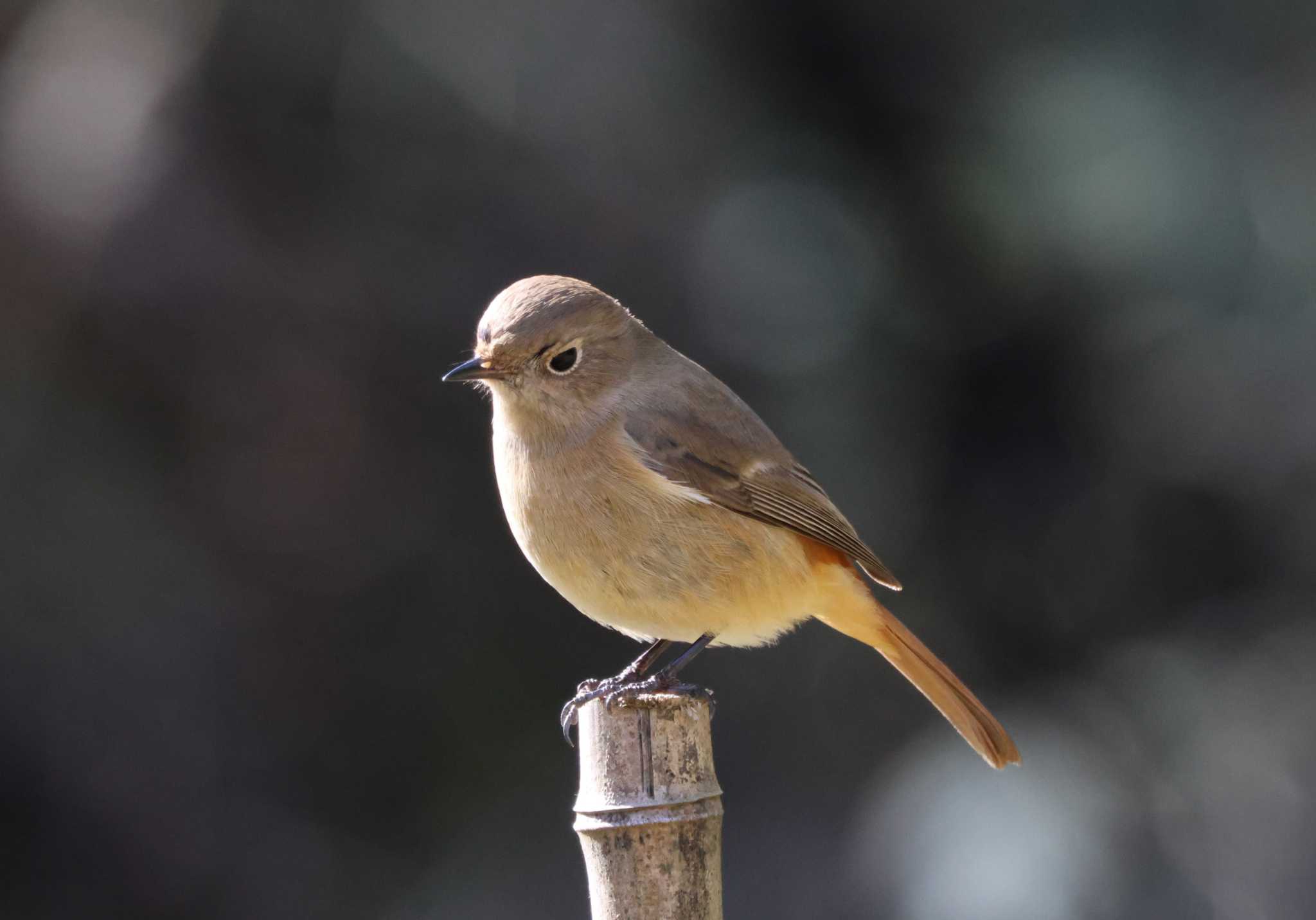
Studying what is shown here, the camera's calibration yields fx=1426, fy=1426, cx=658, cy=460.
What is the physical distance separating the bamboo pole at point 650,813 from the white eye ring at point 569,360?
105 cm

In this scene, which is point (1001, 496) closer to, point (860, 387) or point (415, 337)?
point (860, 387)

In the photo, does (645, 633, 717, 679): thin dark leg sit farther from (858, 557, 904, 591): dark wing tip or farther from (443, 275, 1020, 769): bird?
(858, 557, 904, 591): dark wing tip

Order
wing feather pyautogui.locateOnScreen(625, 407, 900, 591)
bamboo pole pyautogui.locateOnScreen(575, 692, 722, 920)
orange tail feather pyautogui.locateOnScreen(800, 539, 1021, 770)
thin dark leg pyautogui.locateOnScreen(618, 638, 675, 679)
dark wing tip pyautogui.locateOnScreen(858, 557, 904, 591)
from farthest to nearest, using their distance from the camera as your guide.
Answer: orange tail feather pyautogui.locateOnScreen(800, 539, 1021, 770)
dark wing tip pyautogui.locateOnScreen(858, 557, 904, 591)
thin dark leg pyautogui.locateOnScreen(618, 638, 675, 679)
wing feather pyautogui.locateOnScreen(625, 407, 900, 591)
bamboo pole pyautogui.locateOnScreen(575, 692, 722, 920)

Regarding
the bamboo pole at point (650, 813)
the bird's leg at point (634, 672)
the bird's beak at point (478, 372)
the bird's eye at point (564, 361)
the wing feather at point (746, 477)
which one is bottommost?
the bamboo pole at point (650, 813)

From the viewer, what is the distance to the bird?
10.5 feet

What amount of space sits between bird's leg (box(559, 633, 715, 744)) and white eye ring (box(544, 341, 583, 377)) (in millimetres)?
712

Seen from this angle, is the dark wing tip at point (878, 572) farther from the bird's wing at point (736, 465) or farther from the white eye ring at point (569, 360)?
the white eye ring at point (569, 360)

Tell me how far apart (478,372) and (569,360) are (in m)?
0.27

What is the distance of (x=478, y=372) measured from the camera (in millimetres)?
3229

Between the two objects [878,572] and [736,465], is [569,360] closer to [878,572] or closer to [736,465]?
[736,465]

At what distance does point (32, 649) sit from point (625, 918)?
11.2ft

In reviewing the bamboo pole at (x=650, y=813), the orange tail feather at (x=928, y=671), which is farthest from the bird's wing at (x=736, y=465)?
the bamboo pole at (x=650, y=813)

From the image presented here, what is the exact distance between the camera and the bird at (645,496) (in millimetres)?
3193

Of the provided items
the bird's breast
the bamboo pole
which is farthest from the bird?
the bamboo pole
